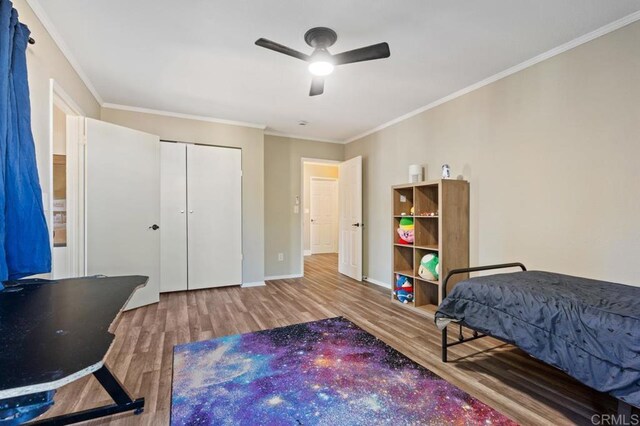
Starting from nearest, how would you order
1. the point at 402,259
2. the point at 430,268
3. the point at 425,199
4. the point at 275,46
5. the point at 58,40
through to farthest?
the point at 275,46 < the point at 58,40 < the point at 430,268 < the point at 425,199 < the point at 402,259

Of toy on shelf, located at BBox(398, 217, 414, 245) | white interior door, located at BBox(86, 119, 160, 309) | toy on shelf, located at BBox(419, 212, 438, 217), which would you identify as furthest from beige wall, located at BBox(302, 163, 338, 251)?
toy on shelf, located at BBox(419, 212, 438, 217)

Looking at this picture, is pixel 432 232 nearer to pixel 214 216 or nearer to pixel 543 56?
pixel 543 56

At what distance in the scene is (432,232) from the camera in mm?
3676

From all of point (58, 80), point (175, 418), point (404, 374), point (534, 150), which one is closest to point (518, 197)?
point (534, 150)

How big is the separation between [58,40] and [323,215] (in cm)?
651

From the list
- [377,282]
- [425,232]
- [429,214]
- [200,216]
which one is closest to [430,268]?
[425,232]

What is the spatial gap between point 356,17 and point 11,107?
2.12 metres

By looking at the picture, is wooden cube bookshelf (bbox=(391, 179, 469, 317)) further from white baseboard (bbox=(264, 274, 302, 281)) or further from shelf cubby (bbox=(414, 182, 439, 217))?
white baseboard (bbox=(264, 274, 302, 281))

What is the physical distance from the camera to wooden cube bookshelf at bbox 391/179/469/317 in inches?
124

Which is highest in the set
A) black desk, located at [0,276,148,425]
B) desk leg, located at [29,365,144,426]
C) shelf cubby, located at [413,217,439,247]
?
shelf cubby, located at [413,217,439,247]

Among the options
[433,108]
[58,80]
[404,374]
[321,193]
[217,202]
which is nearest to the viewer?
[404,374]

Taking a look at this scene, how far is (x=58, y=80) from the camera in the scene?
246cm

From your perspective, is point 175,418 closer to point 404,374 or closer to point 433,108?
point 404,374

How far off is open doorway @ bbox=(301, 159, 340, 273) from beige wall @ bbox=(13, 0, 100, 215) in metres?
5.93
